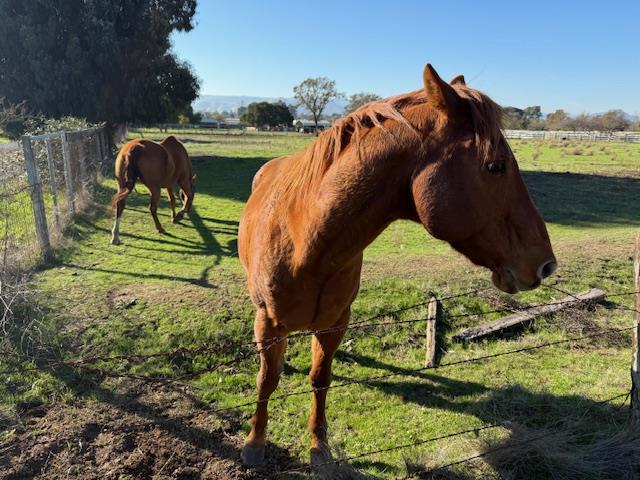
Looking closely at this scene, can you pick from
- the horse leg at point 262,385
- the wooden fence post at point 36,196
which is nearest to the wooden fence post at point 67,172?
the wooden fence post at point 36,196

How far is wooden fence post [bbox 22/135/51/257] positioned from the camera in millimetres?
6754

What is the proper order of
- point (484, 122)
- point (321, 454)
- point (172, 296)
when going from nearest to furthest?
point (484, 122)
point (321, 454)
point (172, 296)

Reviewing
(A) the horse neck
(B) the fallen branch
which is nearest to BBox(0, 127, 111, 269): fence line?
(A) the horse neck

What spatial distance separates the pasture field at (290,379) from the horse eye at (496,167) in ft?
5.63

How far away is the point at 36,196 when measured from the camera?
271 inches

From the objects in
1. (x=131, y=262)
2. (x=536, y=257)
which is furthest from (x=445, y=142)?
(x=131, y=262)

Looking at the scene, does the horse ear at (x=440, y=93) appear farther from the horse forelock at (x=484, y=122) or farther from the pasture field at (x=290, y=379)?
the pasture field at (x=290, y=379)

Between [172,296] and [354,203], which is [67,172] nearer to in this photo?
[172,296]

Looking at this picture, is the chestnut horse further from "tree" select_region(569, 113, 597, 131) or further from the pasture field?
"tree" select_region(569, 113, 597, 131)

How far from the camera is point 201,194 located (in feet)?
44.2

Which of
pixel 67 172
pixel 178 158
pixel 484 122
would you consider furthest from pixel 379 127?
pixel 67 172

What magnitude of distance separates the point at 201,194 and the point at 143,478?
443 inches

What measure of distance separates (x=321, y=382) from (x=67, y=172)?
8.75m

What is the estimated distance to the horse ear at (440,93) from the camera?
1.63 metres
